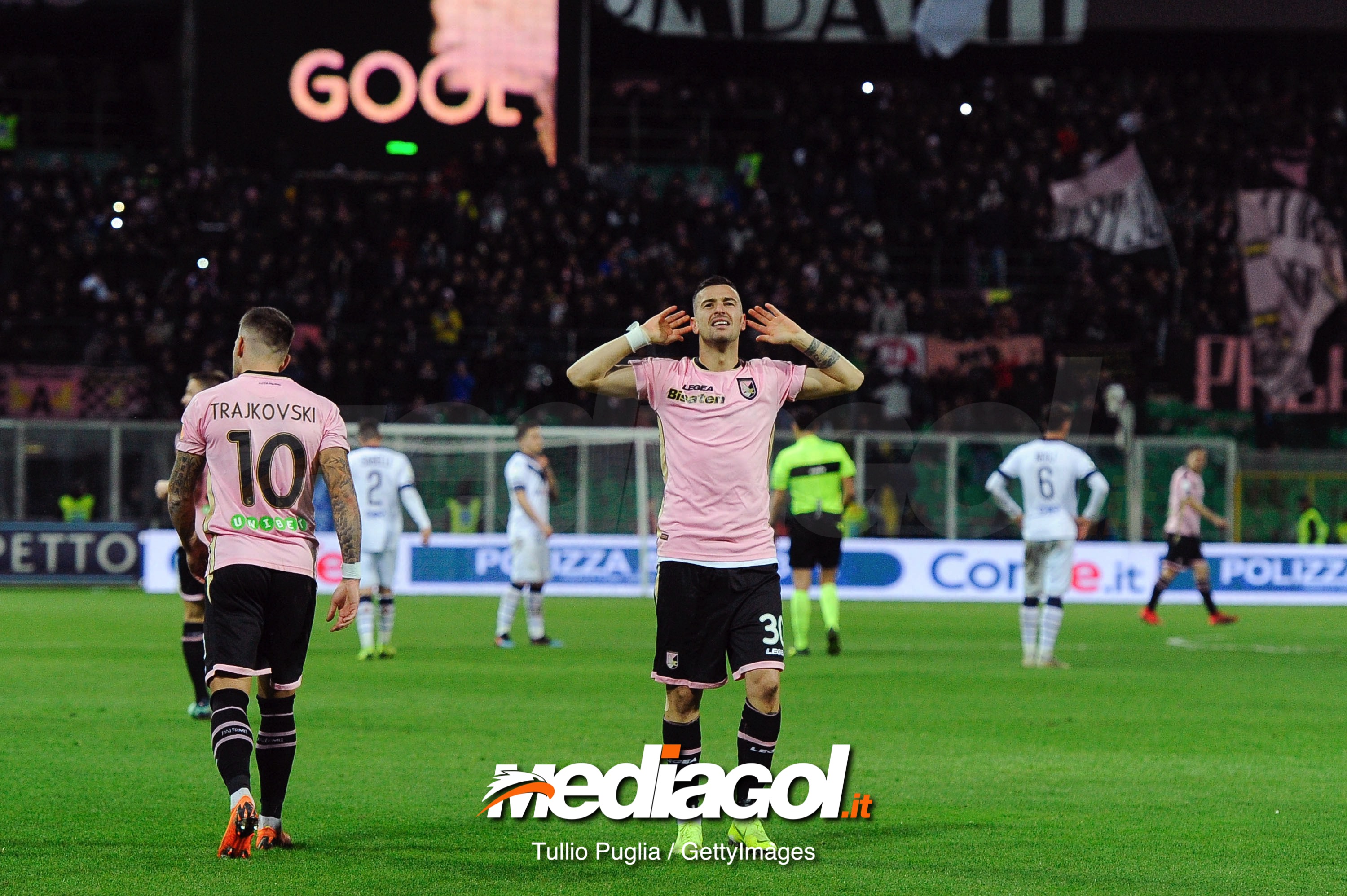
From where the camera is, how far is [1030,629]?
16.0m

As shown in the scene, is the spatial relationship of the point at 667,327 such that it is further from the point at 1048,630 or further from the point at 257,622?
the point at 1048,630

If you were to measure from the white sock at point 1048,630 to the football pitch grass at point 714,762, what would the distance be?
13.6 inches

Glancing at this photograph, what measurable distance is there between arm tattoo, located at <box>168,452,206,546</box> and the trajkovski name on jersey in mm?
9979

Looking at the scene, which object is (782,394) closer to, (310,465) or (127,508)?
(310,465)

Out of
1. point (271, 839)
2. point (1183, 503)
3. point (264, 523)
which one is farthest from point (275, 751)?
point (1183, 503)

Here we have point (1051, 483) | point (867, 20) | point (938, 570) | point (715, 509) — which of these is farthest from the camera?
point (867, 20)

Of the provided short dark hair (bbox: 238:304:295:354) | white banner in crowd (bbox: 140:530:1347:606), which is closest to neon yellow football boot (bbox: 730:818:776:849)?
short dark hair (bbox: 238:304:295:354)

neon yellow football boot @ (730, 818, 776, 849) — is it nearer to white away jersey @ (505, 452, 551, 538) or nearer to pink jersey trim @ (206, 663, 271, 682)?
pink jersey trim @ (206, 663, 271, 682)

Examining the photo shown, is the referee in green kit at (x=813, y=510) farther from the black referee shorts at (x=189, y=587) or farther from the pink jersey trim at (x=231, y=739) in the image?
the pink jersey trim at (x=231, y=739)

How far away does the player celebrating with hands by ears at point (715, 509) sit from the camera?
22.2 feet

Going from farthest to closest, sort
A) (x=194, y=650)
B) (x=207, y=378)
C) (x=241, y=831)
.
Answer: (x=194, y=650) < (x=207, y=378) < (x=241, y=831)

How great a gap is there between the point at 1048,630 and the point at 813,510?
2517 mm

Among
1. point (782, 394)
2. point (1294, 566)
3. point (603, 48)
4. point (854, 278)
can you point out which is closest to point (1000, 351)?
point (854, 278)

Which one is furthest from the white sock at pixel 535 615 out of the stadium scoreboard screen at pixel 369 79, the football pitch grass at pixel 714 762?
the stadium scoreboard screen at pixel 369 79
